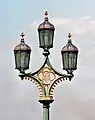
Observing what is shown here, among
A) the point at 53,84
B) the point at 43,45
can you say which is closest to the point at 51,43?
the point at 43,45

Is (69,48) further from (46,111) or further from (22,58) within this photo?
(46,111)

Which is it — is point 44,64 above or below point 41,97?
above

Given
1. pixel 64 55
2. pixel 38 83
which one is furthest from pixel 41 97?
pixel 64 55

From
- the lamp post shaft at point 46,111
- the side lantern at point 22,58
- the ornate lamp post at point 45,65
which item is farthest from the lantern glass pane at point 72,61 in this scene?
the lamp post shaft at point 46,111

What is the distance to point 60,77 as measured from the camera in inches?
491

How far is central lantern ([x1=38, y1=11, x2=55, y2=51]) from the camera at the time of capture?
12.3 meters

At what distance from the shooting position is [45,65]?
12516 millimetres

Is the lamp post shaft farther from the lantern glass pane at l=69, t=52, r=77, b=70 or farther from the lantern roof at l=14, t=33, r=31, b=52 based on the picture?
the lantern roof at l=14, t=33, r=31, b=52

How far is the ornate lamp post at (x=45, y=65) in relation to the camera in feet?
40.2

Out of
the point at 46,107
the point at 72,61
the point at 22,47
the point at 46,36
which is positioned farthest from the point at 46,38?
the point at 46,107

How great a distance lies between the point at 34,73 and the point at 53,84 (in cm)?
56

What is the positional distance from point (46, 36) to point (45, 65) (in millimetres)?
730

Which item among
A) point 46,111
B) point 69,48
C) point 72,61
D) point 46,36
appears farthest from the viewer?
point 69,48

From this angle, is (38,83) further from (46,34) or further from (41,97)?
(46,34)
